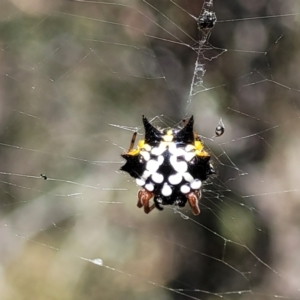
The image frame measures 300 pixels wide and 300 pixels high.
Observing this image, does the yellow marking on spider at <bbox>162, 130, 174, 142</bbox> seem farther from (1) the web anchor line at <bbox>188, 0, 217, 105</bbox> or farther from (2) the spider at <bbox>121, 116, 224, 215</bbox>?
(1) the web anchor line at <bbox>188, 0, 217, 105</bbox>

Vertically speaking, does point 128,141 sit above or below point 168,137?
above

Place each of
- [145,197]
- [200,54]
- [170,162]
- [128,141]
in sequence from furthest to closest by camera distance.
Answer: [200,54] < [128,141] < [145,197] < [170,162]

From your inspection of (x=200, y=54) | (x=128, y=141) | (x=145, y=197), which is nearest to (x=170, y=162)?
(x=145, y=197)

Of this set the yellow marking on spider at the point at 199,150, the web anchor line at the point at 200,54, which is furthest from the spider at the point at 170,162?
the web anchor line at the point at 200,54

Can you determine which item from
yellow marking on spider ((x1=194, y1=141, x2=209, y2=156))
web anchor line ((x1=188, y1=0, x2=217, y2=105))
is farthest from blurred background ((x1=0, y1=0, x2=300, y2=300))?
yellow marking on spider ((x1=194, y1=141, x2=209, y2=156))

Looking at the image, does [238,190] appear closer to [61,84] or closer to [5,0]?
[61,84]

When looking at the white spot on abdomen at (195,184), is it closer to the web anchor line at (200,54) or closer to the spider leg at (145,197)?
the spider leg at (145,197)

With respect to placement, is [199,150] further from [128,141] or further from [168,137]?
[128,141]
